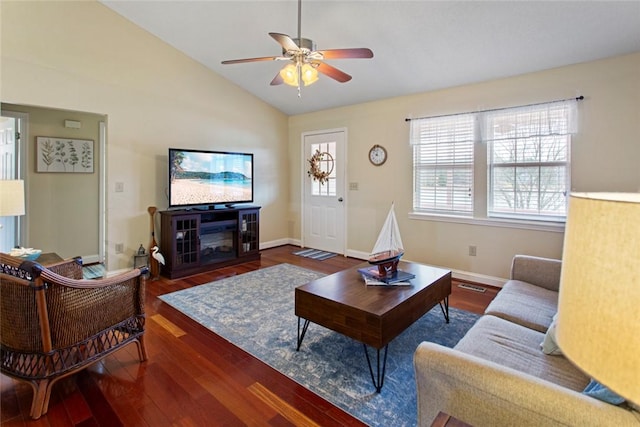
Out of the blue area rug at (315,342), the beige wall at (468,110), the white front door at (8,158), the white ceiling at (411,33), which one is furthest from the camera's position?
the white front door at (8,158)

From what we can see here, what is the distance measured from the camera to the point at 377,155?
496 cm

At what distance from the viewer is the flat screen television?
4.38 metres

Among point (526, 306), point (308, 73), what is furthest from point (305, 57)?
point (526, 306)

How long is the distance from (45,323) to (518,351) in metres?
2.48

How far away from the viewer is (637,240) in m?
0.48

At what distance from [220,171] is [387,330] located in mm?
3665

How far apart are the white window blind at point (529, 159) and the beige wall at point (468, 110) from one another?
0.36ft

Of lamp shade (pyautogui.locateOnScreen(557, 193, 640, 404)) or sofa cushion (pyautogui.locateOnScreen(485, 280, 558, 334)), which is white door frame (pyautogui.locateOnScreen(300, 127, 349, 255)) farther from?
lamp shade (pyautogui.locateOnScreen(557, 193, 640, 404))

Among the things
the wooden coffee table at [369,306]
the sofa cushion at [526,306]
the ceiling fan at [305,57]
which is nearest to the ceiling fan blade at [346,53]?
the ceiling fan at [305,57]

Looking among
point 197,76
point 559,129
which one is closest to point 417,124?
point 559,129

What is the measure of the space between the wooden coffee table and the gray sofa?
434 mm

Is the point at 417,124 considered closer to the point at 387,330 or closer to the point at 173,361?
the point at 387,330

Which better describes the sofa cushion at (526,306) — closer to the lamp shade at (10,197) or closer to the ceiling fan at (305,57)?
the ceiling fan at (305,57)

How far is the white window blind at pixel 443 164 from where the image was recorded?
414 centimetres
